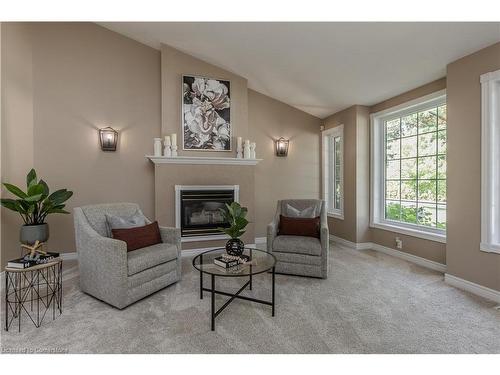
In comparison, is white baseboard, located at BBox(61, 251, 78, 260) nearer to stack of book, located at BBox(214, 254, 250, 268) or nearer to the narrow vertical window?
stack of book, located at BBox(214, 254, 250, 268)

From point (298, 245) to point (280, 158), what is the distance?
2448 millimetres

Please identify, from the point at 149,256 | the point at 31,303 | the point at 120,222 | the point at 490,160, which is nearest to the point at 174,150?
the point at 120,222

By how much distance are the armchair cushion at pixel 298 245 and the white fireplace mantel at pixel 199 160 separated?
1.61 meters

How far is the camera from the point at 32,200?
9.24 feet

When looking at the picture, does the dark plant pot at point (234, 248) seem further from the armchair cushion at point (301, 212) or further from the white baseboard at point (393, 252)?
the white baseboard at point (393, 252)

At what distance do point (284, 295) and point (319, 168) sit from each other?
3.42 m

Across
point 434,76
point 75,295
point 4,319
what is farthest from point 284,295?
point 434,76

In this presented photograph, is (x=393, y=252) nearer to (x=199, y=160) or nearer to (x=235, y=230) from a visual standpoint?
(x=235, y=230)

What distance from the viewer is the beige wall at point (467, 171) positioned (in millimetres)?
2576

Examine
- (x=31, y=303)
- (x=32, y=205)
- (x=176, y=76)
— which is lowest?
(x=31, y=303)

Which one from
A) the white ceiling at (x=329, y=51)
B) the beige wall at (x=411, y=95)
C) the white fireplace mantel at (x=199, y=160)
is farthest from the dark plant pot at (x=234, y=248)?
the beige wall at (x=411, y=95)

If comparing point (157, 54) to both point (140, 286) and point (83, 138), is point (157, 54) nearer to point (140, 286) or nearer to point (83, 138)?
point (83, 138)

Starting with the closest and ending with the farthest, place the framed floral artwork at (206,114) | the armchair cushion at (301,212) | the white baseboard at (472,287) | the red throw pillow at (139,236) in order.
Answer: the white baseboard at (472,287)
the red throw pillow at (139,236)
the armchair cushion at (301,212)
the framed floral artwork at (206,114)

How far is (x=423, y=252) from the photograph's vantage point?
3.53m
